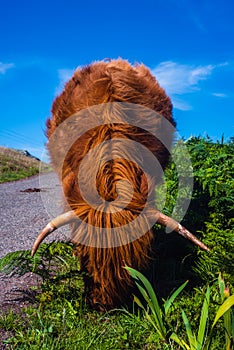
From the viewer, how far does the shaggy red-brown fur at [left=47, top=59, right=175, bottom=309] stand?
2910 mm

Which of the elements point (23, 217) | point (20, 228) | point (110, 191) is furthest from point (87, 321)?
point (23, 217)

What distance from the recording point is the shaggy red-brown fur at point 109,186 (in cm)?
291

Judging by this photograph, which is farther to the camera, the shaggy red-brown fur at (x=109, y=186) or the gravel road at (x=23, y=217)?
the gravel road at (x=23, y=217)

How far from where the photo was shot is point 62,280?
4238 millimetres

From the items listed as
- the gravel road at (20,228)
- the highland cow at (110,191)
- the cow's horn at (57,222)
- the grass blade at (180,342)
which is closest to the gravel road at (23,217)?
the gravel road at (20,228)

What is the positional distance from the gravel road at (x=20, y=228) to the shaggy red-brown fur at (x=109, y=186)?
0.63m

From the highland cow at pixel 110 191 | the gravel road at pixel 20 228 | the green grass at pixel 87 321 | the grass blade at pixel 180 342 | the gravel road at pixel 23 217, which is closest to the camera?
the grass blade at pixel 180 342

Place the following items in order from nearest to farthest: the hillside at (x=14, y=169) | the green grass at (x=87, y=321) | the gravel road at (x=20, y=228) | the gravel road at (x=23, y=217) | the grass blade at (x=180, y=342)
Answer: the grass blade at (x=180, y=342) < the green grass at (x=87, y=321) < the gravel road at (x=20, y=228) < the gravel road at (x=23, y=217) < the hillside at (x=14, y=169)

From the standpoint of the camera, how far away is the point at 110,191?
290cm

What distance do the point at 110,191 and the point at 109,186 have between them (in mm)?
39

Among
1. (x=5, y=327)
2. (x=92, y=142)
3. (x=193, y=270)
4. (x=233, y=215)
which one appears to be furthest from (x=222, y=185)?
(x=5, y=327)

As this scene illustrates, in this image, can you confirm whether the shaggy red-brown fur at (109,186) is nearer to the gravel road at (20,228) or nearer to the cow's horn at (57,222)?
the cow's horn at (57,222)

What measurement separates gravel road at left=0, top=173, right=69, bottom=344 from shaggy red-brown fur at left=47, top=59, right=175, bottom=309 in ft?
2.07

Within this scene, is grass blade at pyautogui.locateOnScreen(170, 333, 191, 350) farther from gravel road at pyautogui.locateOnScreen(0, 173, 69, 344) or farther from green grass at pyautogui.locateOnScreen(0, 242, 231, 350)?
gravel road at pyautogui.locateOnScreen(0, 173, 69, 344)
